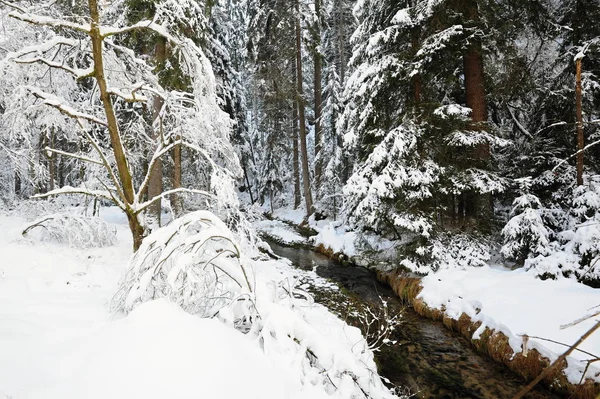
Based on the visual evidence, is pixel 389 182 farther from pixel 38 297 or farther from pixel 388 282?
pixel 38 297

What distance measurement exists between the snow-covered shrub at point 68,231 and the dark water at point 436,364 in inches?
183

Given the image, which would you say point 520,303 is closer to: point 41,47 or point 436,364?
point 436,364

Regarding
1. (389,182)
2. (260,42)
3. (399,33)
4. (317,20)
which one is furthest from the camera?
(260,42)

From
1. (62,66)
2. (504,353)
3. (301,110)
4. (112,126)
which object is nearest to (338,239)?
(301,110)

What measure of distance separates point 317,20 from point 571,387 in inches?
577

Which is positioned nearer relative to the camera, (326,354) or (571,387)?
(326,354)

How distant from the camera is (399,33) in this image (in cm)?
852

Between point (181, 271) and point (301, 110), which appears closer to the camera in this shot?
point (181, 271)

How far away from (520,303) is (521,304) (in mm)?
40

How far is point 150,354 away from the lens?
2479mm

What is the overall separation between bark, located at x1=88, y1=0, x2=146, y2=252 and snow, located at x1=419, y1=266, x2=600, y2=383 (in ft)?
19.1

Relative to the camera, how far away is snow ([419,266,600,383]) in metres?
4.58

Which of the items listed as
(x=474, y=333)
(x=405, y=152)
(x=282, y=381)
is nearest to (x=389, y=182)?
(x=405, y=152)

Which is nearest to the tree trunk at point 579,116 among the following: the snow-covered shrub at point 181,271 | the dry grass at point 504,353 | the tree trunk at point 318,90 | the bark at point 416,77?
the bark at point 416,77
